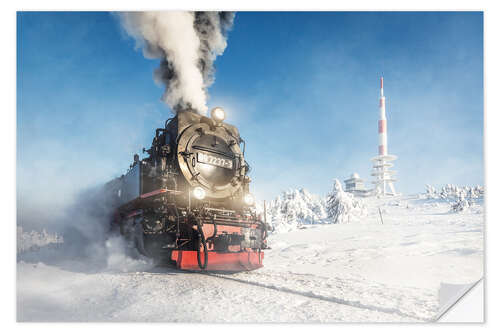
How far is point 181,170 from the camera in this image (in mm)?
5113

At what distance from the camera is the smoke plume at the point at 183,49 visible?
5.41 m

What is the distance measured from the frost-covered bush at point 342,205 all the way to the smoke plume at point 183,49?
2.88 meters

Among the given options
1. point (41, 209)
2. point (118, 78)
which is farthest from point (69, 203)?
point (118, 78)

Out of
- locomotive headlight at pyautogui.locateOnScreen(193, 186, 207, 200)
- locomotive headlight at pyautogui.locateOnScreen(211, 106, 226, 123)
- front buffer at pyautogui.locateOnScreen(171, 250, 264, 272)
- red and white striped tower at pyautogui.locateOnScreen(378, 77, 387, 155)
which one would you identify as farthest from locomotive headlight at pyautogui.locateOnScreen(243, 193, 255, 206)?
red and white striped tower at pyautogui.locateOnScreen(378, 77, 387, 155)

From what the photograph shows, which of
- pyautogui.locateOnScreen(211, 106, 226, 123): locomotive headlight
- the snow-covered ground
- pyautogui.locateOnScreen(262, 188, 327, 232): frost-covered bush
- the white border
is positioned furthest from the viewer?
pyautogui.locateOnScreen(262, 188, 327, 232): frost-covered bush

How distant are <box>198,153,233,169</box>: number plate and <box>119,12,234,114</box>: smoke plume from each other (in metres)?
1.22

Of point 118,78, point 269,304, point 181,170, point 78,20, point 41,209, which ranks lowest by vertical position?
point 269,304

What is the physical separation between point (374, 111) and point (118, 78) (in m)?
4.06

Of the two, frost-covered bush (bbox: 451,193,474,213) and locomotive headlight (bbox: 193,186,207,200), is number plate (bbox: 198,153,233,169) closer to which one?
locomotive headlight (bbox: 193,186,207,200)

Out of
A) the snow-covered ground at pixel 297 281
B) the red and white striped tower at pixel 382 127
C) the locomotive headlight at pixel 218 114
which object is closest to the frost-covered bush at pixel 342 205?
the snow-covered ground at pixel 297 281

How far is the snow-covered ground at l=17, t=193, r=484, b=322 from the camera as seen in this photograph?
3.53 meters

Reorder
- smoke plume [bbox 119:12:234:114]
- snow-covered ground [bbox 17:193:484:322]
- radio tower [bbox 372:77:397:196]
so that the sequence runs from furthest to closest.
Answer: smoke plume [bbox 119:12:234:114]
radio tower [bbox 372:77:397:196]
snow-covered ground [bbox 17:193:484:322]
